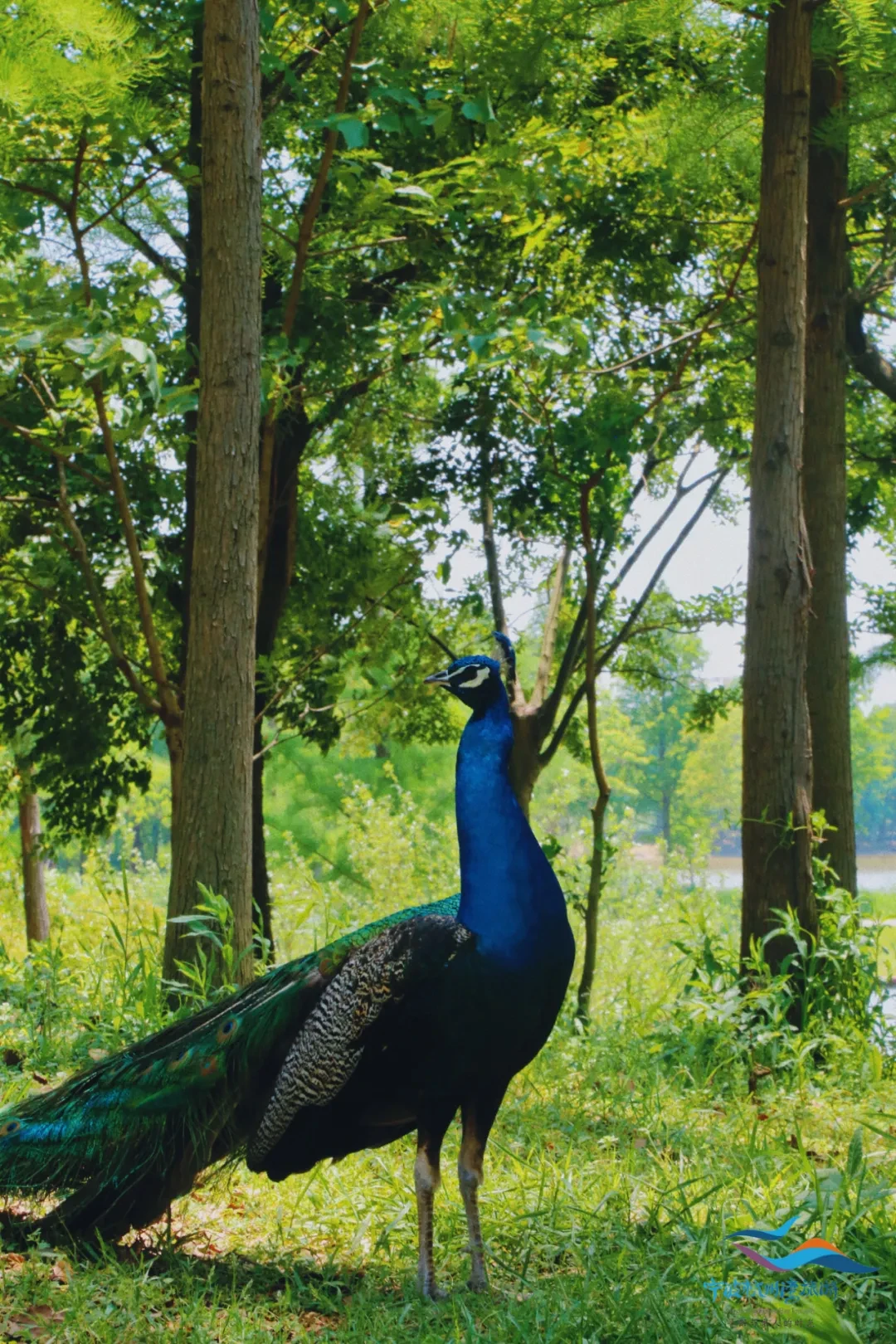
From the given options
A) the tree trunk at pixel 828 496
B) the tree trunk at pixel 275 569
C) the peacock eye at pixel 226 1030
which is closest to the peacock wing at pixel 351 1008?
the peacock eye at pixel 226 1030

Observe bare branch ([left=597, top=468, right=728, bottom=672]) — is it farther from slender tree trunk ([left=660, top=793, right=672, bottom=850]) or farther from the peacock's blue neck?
slender tree trunk ([left=660, top=793, right=672, bottom=850])

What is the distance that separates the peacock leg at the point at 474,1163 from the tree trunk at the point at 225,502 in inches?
75.0

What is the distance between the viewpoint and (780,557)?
5785mm

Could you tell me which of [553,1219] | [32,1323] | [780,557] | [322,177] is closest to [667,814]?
[780,557]

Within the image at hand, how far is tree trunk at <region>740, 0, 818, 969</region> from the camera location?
18.8ft

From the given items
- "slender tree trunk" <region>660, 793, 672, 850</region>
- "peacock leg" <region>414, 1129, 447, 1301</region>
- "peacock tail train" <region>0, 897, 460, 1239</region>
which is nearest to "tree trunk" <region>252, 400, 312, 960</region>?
"peacock tail train" <region>0, 897, 460, 1239</region>

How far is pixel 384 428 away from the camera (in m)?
11.3

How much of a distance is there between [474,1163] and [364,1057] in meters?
0.39

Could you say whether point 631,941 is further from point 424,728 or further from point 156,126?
point 156,126

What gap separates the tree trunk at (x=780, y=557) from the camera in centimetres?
572

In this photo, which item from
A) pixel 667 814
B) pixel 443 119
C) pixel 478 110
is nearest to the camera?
pixel 478 110

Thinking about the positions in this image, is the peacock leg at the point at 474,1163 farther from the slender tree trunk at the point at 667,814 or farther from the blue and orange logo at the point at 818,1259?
the slender tree trunk at the point at 667,814

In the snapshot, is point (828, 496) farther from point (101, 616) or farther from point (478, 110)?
point (101, 616)

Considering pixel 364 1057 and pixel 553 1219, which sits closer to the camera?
pixel 364 1057
